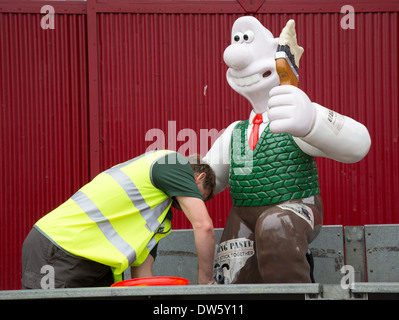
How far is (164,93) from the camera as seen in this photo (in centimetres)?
491

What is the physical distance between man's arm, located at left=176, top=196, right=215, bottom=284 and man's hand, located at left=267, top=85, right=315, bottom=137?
459 mm

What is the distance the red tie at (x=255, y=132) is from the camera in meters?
2.81

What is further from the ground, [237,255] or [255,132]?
[255,132]

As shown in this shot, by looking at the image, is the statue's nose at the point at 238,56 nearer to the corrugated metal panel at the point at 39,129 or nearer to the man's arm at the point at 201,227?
the man's arm at the point at 201,227

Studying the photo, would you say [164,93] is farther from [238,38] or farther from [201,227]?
[201,227]

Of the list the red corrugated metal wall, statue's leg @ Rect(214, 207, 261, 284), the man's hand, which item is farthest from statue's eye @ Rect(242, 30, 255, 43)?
the red corrugated metal wall

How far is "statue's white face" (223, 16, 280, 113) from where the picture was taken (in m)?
2.83

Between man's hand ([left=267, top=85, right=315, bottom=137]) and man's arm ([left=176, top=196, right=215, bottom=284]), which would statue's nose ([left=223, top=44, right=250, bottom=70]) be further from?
man's arm ([left=176, top=196, right=215, bottom=284])

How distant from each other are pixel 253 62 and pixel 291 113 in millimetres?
502

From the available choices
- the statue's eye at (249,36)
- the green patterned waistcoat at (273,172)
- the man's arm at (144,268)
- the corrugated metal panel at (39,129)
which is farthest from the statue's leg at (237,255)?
the corrugated metal panel at (39,129)

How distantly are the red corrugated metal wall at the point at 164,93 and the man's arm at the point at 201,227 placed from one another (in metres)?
2.28

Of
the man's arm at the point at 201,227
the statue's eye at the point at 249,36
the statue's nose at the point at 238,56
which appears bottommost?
the man's arm at the point at 201,227

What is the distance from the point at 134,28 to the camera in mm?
4875

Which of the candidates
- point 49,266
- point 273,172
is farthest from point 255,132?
point 49,266
